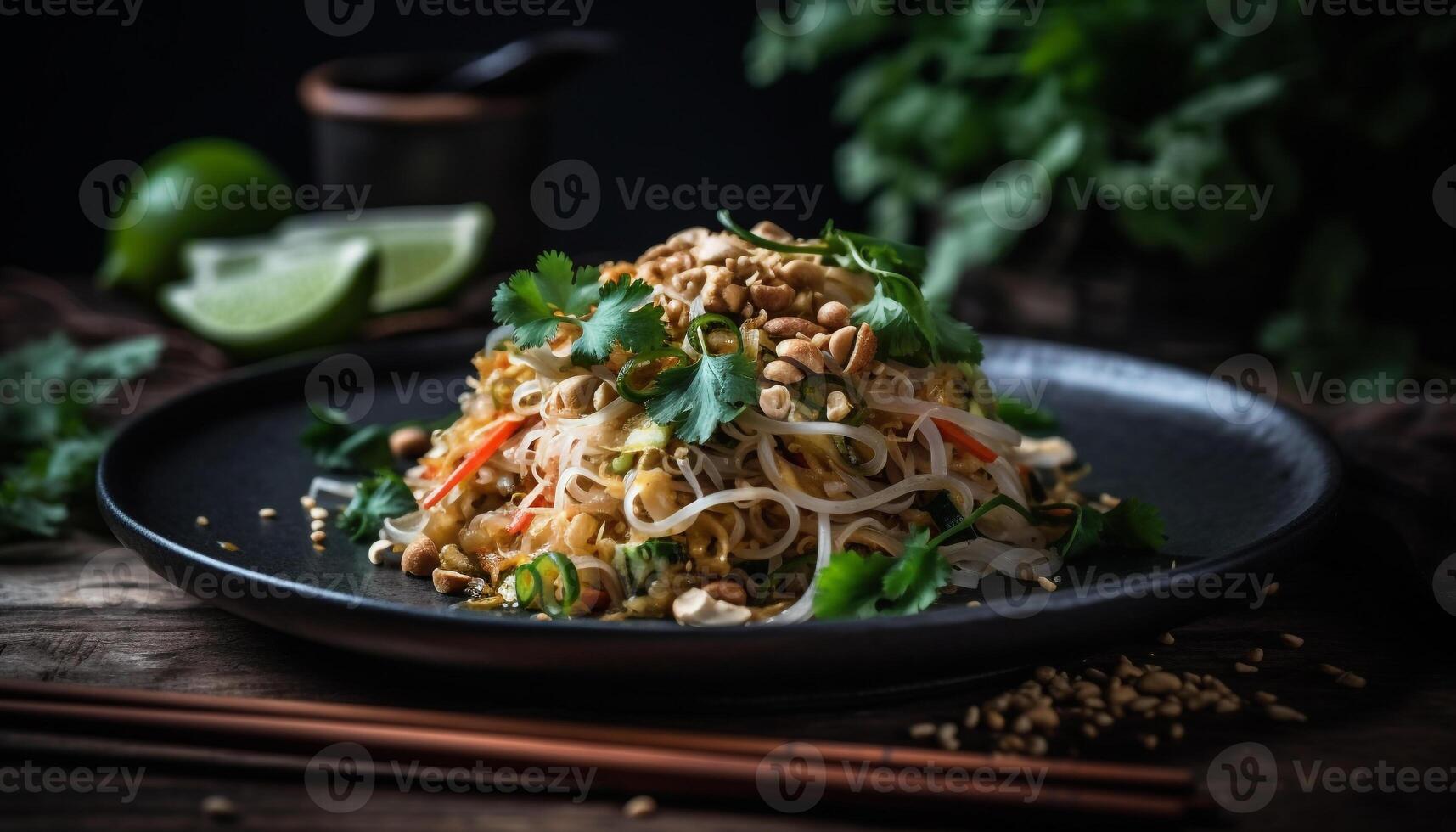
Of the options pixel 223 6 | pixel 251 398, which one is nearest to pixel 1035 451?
A: pixel 251 398

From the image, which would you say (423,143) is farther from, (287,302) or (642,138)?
(642,138)

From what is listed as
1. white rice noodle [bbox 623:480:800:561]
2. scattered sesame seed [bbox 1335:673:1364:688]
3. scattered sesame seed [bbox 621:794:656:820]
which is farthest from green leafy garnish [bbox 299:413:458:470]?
scattered sesame seed [bbox 1335:673:1364:688]

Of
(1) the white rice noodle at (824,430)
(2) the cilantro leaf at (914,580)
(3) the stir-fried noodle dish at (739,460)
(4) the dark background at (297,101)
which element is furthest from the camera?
(4) the dark background at (297,101)

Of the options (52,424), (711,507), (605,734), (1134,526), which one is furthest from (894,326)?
(52,424)

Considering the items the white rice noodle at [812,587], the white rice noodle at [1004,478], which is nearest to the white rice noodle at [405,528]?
the white rice noodle at [812,587]

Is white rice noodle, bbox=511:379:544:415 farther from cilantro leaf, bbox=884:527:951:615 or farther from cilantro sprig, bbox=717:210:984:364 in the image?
cilantro leaf, bbox=884:527:951:615

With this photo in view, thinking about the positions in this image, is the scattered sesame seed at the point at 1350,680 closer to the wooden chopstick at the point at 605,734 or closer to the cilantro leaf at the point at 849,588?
the wooden chopstick at the point at 605,734
